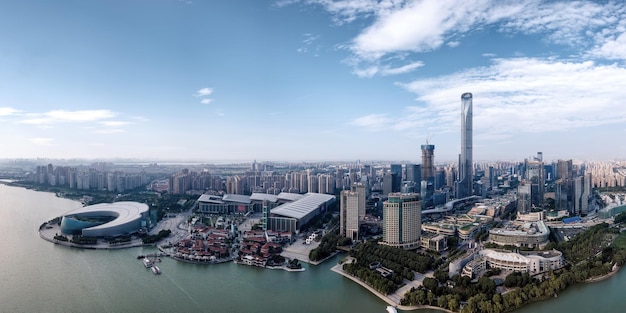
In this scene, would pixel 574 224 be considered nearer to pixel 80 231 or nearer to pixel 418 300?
pixel 418 300

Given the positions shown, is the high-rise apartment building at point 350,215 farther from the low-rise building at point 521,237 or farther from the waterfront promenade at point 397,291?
the low-rise building at point 521,237

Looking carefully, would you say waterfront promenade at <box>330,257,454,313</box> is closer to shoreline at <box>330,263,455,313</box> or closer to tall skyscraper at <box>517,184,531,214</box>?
shoreline at <box>330,263,455,313</box>

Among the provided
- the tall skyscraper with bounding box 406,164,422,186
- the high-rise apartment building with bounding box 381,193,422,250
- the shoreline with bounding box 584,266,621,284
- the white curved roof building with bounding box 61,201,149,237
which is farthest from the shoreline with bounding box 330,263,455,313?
the tall skyscraper with bounding box 406,164,422,186

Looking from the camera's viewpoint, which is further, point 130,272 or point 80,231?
point 80,231

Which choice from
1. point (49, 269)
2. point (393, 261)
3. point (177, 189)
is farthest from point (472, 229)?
point (177, 189)

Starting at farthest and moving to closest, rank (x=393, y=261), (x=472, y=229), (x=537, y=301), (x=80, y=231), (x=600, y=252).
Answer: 1. (x=472, y=229)
2. (x=80, y=231)
3. (x=600, y=252)
4. (x=393, y=261)
5. (x=537, y=301)

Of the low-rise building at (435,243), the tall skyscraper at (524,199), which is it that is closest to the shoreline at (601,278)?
the low-rise building at (435,243)
